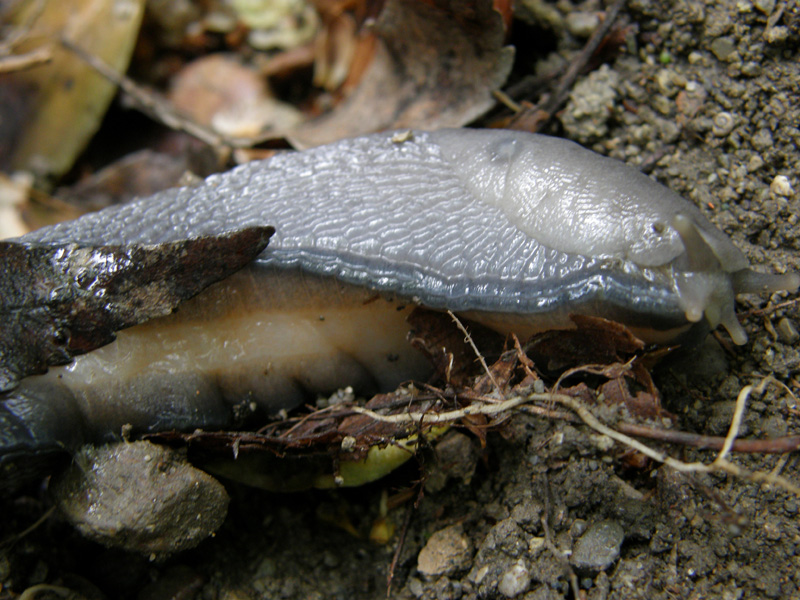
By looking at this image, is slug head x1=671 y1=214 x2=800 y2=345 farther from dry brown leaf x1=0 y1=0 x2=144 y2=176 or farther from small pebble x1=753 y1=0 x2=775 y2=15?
dry brown leaf x1=0 y1=0 x2=144 y2=176

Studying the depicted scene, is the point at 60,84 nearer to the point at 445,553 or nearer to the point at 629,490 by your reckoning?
the point at 445,553

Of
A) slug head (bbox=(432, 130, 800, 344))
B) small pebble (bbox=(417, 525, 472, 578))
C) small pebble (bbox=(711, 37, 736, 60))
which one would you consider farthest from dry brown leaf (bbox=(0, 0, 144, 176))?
small pebble (bbox=(711, 37, 736, 60))

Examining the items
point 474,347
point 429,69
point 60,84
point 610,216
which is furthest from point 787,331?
point 60,84

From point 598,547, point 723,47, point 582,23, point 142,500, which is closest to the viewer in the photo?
point 598,547

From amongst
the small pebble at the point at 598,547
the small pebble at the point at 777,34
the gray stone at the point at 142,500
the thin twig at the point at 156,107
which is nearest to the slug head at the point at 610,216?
the small pebble at the point at 598,547

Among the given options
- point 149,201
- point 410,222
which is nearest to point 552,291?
point 410,222

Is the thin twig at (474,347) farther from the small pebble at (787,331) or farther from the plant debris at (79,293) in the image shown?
the small pebble at (787,331)

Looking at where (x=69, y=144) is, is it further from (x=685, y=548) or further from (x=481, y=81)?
(x=685, y=548)
